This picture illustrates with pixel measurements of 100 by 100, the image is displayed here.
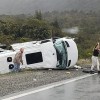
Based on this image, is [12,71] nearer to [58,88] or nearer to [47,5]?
[58,88]

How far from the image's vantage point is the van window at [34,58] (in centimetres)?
2676

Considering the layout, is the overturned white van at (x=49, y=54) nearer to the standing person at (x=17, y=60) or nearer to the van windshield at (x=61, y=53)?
the van windshield at (x=61, y=53)

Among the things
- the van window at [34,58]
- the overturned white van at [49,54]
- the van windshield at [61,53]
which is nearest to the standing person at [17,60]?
the overturned white van at [49,54]

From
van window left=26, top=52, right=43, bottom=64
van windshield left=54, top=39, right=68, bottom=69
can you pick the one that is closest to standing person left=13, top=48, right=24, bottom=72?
van window left=26, top=52, right=43, bottom=64

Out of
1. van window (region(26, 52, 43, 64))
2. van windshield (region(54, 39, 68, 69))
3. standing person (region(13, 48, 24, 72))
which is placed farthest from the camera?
van windshield (region(54, 39, 68, 69))

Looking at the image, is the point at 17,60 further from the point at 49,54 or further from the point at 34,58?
the point at 49,54

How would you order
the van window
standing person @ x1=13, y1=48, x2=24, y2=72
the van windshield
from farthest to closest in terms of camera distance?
the van windshield
the van window
standing person @ x1=13, y1=48, x2=24, y2=72

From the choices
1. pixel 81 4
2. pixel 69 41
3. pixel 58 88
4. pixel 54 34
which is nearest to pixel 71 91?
pixel 58 88

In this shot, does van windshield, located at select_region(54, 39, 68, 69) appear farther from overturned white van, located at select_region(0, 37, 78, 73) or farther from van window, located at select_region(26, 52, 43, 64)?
van window, located at select_region(26, 52, 43, 64)

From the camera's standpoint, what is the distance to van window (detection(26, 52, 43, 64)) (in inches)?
1053

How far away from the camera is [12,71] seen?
2511 cm

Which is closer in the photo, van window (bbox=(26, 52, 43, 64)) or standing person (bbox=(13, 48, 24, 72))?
standing person (bbox=(13, 48, 24, 72))

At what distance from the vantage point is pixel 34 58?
1059 inches

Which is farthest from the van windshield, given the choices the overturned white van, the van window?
the van window
